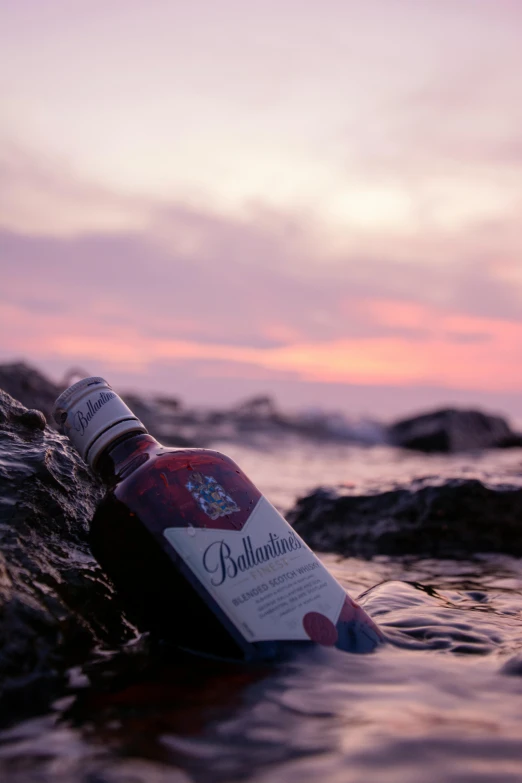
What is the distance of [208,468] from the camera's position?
6.87 ft

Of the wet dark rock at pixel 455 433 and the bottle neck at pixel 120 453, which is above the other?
the wet dark rock at pixel 455 433

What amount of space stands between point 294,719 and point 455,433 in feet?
35.4

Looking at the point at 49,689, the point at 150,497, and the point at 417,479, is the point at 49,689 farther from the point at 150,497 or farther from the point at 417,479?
the point at 417,479

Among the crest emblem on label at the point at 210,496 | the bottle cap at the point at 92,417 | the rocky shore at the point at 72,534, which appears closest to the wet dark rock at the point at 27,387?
the rocky shore at the point at 72,534

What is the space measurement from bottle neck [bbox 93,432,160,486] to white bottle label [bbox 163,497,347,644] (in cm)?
28

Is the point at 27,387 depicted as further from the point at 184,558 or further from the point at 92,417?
the point at 184,558

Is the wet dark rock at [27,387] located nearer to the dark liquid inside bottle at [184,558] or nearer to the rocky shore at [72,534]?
the rocky shore at [72,534]

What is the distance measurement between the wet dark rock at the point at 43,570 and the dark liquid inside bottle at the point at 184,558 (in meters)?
0.10

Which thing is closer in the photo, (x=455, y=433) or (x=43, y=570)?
(x=43, y=570)

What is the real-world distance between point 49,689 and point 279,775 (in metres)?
0.67

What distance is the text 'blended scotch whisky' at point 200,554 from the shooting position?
76.9 inches

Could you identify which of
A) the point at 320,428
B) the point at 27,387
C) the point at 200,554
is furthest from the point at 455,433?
the point at 200,554

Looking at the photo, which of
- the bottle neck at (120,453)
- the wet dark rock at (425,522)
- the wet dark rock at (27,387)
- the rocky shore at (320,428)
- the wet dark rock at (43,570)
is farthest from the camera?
the rocky shore at (320,428)

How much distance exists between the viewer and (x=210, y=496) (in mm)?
2055
